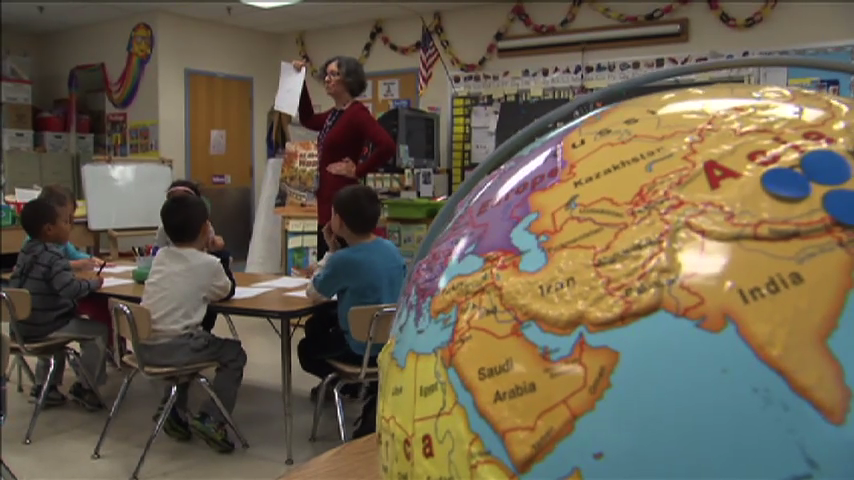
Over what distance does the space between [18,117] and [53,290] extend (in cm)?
462

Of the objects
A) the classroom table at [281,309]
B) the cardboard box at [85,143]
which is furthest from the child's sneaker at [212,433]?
the cardboard box at [85,143]

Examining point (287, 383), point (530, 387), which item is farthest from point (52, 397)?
point (530, 387)

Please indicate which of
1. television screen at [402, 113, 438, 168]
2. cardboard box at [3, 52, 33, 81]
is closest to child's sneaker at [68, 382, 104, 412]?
television screen at [402, 113, 438, 168]

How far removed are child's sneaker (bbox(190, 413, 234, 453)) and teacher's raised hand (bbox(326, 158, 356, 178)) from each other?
1006 millimetres

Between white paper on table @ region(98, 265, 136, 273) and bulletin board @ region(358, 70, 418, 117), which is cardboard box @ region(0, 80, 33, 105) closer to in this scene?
bulletin board @ region(358, 70, 418, 117)

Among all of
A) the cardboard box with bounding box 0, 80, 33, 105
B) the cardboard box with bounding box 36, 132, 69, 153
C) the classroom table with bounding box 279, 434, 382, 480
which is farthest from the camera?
the cardboard box with bounding box 36, 132, 69, 153

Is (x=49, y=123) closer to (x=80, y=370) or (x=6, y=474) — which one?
(x=80, y=370)

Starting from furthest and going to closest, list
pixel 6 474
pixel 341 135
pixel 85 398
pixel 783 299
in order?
pixel 85 398
pixel 341 135
pixel 6 474
pixel 783 299

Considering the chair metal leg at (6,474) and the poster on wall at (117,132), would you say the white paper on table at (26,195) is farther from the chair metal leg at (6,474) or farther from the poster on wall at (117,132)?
the poster on wall at (117,132)

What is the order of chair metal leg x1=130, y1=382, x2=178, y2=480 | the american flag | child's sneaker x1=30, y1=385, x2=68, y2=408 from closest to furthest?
chair metal leg x1=130, y1=382, x2=178, y2=480, child's sneaker x1=30, y1=385, x2=68, y2=408, the american flag

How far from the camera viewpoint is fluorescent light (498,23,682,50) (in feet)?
17.0

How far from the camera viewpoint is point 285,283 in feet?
9.91

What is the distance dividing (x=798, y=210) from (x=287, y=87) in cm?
218

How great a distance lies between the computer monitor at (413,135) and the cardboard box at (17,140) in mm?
3871
